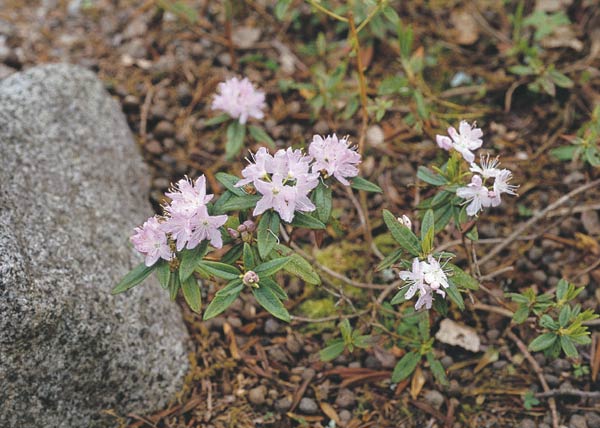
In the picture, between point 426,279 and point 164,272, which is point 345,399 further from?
point 164,272

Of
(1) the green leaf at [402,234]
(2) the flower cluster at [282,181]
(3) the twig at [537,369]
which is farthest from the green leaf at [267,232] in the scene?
(3) the twig at [537,369]

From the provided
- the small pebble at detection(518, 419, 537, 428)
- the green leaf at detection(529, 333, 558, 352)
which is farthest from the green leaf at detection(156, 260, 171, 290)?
the small pebble at detection(518, 419, 537, 428)

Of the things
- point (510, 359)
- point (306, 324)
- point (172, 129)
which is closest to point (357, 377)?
point (306, 324)

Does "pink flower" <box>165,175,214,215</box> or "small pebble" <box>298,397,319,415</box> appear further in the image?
"small pebble" <box>298,397,319,415</box>

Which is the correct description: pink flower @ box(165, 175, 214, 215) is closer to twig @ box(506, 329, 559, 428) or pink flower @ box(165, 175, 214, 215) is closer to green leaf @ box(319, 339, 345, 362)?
green leaf @ box(319, 339, 345, 362)

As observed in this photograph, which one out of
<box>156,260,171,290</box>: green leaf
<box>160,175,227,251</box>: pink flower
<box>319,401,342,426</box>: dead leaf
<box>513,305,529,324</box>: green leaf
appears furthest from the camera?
<box>319,401,342,426</box>: dead leaf

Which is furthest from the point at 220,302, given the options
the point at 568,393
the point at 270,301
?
the point at 568,393
